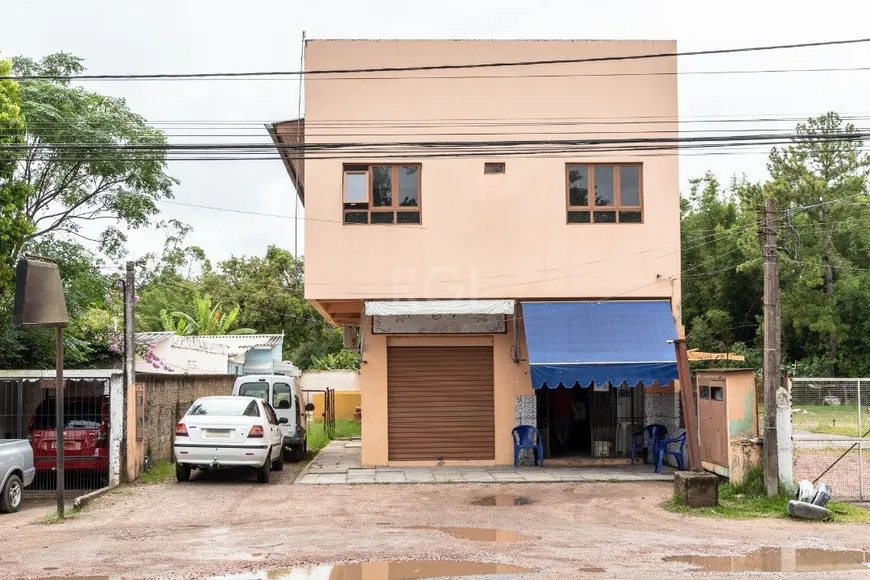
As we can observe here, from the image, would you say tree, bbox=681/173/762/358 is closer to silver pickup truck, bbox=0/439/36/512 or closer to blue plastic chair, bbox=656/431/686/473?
blue plastic chair, bbox=656/431/686/473

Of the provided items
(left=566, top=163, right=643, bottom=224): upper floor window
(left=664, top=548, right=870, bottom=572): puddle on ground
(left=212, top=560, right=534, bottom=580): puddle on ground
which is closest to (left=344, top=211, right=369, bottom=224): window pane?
(left=566, top=163, right=643, bottom=224): upper floor window

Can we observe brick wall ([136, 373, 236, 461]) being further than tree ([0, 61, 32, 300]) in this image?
Yes

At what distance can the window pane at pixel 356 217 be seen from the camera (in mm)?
20625

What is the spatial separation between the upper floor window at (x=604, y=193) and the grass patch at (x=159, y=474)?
32.2 feet

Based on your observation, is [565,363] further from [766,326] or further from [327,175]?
[327,175]

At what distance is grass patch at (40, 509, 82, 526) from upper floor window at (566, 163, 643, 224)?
11.6 meters

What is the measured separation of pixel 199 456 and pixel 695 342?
42.7 meters

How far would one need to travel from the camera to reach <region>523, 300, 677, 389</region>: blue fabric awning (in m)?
18.7

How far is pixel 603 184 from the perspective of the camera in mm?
20969

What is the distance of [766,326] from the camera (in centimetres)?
1498

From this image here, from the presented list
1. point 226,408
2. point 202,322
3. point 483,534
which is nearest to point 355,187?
point 226,408

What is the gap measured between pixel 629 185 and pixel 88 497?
41.3 feet

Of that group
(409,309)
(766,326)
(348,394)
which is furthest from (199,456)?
(348,394)

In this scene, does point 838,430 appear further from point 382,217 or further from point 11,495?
point 11,495
